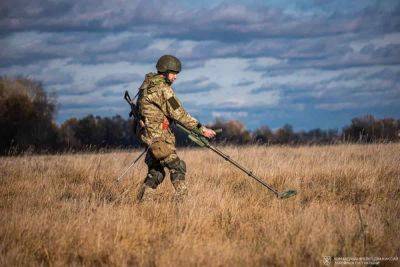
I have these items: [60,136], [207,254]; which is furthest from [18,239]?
[60,136]

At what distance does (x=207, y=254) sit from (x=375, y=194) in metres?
4.75

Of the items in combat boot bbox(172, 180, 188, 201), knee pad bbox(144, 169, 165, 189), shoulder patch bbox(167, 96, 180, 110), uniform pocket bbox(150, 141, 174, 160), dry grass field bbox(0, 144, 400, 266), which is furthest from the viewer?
knee pad bbox(144, 169, 165, 189)

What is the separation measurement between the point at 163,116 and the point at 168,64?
0.79 metres

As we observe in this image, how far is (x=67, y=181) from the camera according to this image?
11.4m

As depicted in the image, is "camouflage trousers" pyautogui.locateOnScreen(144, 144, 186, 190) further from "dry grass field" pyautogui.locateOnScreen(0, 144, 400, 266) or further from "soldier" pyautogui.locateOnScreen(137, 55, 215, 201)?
"dry grass field" pyautogui.locateOnScreen(0, 144, 400, 266)

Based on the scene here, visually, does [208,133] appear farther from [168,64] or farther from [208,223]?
[208,223]

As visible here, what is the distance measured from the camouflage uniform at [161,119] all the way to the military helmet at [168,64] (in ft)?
0.43

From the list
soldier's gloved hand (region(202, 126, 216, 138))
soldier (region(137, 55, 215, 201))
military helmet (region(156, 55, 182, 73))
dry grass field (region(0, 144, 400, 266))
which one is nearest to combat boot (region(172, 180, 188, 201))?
soldier (region(137, 55, 215, 201))

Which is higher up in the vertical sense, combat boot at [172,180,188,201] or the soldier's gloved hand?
the soldier's gloved hand

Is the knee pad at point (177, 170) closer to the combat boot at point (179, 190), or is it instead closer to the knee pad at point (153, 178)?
the combat boot at point (179, 190)

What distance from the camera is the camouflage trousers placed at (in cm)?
836

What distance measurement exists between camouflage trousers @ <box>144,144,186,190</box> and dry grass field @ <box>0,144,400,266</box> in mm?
392

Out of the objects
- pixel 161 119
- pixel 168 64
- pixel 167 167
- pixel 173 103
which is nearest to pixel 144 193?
pixel 167 167

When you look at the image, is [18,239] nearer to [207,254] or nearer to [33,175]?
[207,254]
